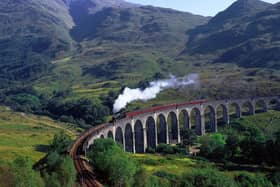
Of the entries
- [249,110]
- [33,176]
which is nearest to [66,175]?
[33,176]

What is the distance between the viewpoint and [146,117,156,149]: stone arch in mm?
85550

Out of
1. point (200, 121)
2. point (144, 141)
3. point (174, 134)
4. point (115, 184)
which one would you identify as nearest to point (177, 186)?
point (115, 184)

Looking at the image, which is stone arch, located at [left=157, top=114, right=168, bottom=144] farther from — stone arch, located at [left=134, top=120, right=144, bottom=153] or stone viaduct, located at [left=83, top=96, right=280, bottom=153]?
stone arch, located at [left=134, top=120, right=144, bottom=153]

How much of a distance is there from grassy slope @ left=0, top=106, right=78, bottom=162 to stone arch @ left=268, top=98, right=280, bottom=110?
58.7m

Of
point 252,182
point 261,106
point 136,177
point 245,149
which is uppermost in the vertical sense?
point 261,106

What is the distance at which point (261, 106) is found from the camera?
115750 mm

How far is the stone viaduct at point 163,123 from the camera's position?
7431 centimetres

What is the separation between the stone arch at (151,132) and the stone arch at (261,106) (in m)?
40.7

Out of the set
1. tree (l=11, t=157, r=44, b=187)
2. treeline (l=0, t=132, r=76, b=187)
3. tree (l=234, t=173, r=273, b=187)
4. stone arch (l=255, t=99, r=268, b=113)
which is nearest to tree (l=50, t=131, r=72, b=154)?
treeline (l=0, t=132, r=76, b=187)

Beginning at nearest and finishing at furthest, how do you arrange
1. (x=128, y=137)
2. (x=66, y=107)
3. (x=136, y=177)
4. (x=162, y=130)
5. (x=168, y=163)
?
(x=136, y=177) < (x=168, y=163) < (x=128, y=137) < (x=162, y=130) < (x=66, y=107)

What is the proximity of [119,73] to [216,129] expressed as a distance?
103m

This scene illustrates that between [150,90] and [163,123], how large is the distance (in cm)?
5706

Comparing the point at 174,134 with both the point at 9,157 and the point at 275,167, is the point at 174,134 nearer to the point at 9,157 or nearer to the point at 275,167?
the point at 275,167

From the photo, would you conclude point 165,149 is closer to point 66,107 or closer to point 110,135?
point 110,135
